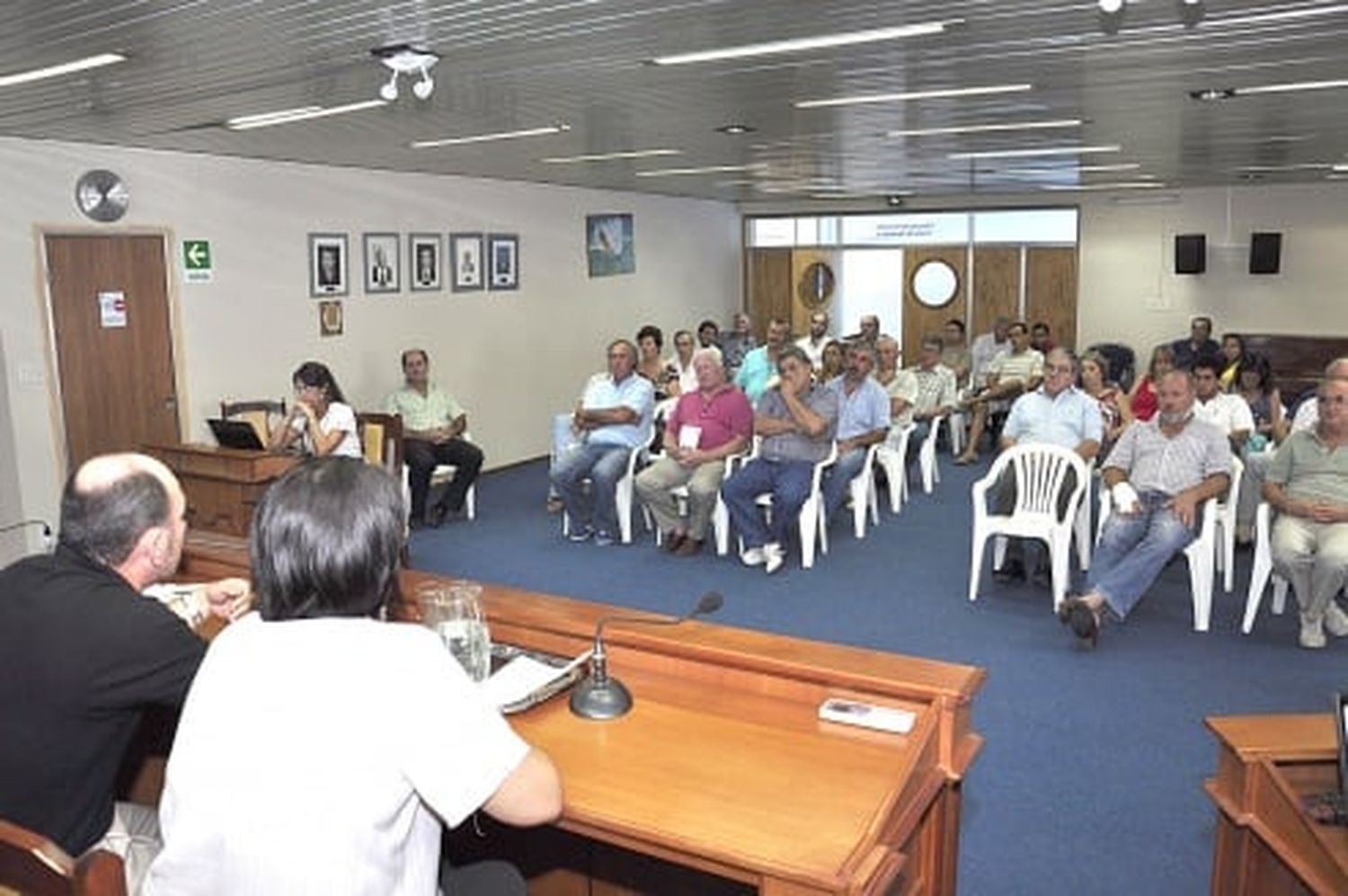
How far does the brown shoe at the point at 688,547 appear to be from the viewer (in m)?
6.18

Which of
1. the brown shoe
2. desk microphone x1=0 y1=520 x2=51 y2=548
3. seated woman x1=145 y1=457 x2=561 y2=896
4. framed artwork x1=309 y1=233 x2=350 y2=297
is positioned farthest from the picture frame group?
seated woman x1=145 y1=457 x2=561 y2=896

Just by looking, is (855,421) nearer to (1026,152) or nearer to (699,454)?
(699,454)

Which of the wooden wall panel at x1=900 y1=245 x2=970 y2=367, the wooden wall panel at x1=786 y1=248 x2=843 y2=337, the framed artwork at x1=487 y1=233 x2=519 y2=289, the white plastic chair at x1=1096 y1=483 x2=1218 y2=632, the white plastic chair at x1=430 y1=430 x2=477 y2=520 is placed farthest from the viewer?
the wooden wall panel at x1=786 y1=248 x2=843 y2=337

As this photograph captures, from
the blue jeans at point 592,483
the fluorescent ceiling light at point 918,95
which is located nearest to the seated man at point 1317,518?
the fluorescent ceiling light at point 918,95

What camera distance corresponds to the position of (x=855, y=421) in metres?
6.44

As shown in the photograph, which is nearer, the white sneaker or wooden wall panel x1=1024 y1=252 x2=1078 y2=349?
the white sneaker

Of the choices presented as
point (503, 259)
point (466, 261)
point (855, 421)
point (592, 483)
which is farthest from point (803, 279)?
point (592, 483)

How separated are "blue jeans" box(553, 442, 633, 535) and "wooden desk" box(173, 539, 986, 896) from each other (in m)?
3.96

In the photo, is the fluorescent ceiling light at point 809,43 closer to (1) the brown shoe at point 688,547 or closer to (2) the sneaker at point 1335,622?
(1) the brown shoe at point 688,547

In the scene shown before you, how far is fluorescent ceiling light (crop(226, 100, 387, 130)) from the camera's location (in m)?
4.82

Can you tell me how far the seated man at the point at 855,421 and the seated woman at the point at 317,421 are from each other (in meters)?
2.63

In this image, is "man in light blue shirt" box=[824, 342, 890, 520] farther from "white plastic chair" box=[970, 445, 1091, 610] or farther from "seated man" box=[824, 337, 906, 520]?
"white plastic chair" box=[970, 445, 1091, 610]

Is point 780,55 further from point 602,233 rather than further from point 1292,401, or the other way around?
point 1292,401

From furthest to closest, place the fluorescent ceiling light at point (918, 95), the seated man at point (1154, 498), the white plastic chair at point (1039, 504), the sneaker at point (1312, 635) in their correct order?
the white plastic chair at point (1039, 504) < the seated man at point (1154, 498) < the sneaker at point (1312, 635) < the fluorescent ceiling light at point (918, 95)
